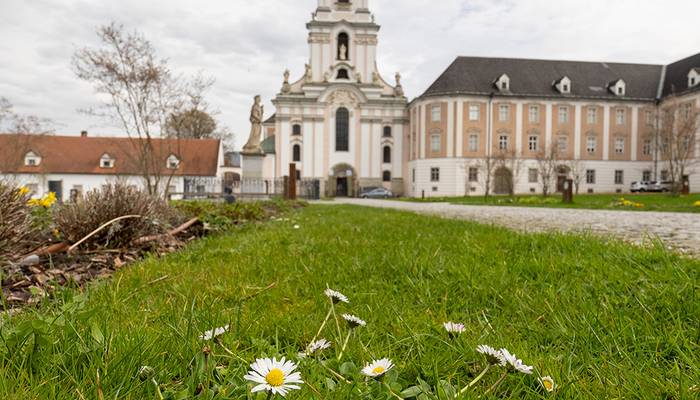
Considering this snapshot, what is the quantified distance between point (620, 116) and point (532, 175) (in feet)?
38.6

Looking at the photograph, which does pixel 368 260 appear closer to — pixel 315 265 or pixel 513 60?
pixel 315 265

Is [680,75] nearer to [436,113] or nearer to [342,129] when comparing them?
[436,113]

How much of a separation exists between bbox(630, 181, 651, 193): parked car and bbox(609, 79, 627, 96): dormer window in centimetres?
997

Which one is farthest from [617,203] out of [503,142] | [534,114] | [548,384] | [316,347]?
[534,114]

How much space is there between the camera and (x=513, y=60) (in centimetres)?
4684

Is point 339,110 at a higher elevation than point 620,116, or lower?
higher

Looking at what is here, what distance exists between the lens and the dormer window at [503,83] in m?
43.6

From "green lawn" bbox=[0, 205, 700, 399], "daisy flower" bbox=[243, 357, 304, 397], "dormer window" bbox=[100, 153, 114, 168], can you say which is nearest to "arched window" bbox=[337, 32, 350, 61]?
"dormer window" bbox=[100, 153, 114, 168]

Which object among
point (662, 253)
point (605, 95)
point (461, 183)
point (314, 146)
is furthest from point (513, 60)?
point (662, 253)

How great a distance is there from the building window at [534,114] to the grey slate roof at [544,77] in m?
→ 1.36

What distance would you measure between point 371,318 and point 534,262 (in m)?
1.37

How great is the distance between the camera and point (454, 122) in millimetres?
42594

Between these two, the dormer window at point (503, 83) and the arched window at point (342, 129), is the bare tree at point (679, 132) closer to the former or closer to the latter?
the dormer window at point (503, 83)

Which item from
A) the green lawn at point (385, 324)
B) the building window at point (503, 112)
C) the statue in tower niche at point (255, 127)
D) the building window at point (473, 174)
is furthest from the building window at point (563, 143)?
the green lawn at point (385, 324)
